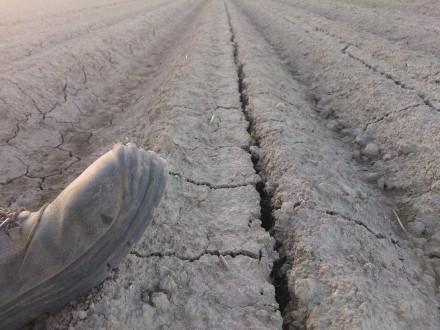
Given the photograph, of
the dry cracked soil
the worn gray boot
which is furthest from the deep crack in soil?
the worn gray boot

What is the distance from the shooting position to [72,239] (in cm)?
127

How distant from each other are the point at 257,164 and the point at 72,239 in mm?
1223

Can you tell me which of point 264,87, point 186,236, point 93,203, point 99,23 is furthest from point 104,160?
point 99,23

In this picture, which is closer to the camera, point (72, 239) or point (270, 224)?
point (72, 239)

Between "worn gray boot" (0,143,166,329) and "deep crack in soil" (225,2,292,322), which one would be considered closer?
"worn gray boot" (0,143,166,329)

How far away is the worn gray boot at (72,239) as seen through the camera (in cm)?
125

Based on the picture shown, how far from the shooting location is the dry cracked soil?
1.38 meters

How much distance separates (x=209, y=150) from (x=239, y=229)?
774 millimetres

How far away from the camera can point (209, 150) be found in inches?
94.5

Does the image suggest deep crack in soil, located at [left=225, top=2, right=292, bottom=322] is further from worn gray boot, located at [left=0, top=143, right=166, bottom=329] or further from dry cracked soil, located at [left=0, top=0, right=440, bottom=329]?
worn gray boot, located at [left=0, top=143, right=166, bottom=329]

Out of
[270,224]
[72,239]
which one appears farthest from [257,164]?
[72,239]

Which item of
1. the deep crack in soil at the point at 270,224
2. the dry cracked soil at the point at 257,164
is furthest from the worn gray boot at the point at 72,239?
the deep crack in soil at the point at 270,224

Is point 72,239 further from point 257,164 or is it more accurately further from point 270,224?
point 257,164

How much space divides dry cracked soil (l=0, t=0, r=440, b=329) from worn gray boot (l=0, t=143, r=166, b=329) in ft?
0.31
